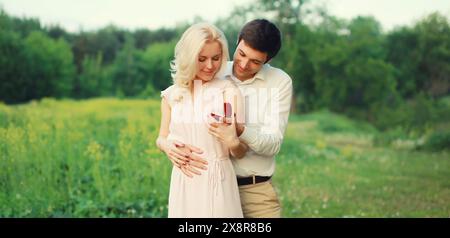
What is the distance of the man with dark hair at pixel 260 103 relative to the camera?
6.95ft

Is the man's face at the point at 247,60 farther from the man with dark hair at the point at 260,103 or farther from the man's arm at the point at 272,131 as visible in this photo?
the man's arm at the point at 272,131

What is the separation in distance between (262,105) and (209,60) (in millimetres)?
305

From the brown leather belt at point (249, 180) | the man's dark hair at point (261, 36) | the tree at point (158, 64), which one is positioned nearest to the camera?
the man's dark hair at point (261, 36)

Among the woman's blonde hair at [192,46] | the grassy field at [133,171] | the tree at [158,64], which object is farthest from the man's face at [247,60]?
the tree at [158,64]

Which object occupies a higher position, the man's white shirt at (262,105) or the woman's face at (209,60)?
the woman's face at (209,60)

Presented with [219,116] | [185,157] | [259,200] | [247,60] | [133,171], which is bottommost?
[133,171]

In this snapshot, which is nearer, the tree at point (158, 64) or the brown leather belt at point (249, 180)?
the brown leather belt at point (249, 180)

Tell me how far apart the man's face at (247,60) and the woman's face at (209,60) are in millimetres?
134

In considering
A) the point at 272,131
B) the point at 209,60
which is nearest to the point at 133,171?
the point at 272,131

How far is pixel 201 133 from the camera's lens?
80.8 inches

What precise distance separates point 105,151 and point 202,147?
2.75m

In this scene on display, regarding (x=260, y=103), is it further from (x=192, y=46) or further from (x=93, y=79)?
(x=93, y=79)

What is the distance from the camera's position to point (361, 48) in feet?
19.7
